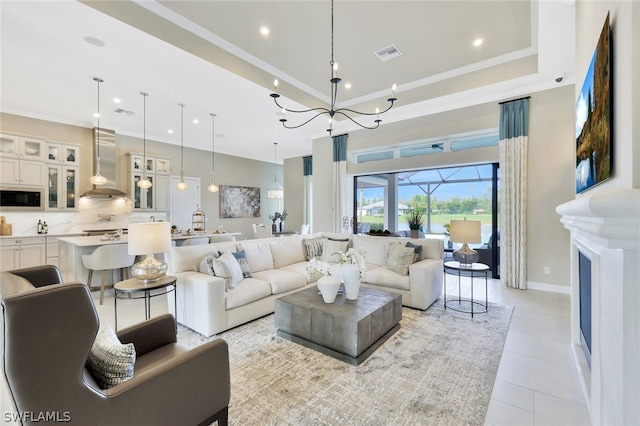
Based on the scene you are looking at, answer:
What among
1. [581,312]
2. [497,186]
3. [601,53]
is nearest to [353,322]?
[581,312]

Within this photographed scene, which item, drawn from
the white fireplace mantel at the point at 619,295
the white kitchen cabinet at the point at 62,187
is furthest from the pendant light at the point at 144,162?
the white fireplace mantel at the point at 619,295

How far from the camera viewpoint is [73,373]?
3.53 ft

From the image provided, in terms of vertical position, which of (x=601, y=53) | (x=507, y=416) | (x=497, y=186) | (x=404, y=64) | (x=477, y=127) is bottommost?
(x=507, y=416)

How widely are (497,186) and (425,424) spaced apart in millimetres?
4864

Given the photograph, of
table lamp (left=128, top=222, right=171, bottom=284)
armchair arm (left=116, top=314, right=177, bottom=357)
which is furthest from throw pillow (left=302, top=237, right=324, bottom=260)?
armchair arm (left=116, top=314, right=177, bottom=357)

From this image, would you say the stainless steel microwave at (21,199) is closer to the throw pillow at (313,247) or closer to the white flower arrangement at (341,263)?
the throw pillow at (313,247)

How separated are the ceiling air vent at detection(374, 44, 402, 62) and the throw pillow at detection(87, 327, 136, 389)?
448 centimetres

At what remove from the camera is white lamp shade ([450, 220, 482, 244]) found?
3559 millimetres

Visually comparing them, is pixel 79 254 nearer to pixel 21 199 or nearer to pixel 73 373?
pixel 21 199

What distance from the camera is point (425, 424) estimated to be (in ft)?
5.88

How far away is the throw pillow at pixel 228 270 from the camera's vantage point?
10.9 feet

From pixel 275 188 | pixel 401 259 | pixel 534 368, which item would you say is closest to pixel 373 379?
pixel 534 368

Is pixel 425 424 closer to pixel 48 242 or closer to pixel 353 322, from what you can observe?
pixel 353 322

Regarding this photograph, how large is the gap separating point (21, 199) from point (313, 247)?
19.2 ft
